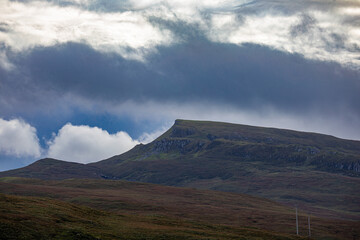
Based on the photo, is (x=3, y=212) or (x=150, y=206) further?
(x=150, y=206)

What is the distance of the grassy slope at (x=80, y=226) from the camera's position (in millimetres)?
71750

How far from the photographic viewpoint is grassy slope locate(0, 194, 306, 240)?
71.8 meters

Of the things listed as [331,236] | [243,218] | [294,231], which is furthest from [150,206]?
[331,236]

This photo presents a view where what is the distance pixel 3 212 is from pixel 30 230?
10042mm

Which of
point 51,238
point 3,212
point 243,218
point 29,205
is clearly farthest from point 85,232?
point 243,218

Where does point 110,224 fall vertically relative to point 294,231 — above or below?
above

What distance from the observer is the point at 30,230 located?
233 ft

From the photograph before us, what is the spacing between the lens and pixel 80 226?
83.1 m

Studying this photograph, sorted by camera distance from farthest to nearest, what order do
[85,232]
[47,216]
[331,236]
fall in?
1. [331,236]
2. [47,216]
3. [85,232]

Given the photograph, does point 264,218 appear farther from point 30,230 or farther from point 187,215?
point 30,230

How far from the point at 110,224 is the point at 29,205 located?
56.0 ft

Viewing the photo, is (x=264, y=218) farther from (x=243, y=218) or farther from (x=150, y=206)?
(x=150, y=206)

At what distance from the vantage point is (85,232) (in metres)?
76.8

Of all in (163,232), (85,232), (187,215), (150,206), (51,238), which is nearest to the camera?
(51,238)
